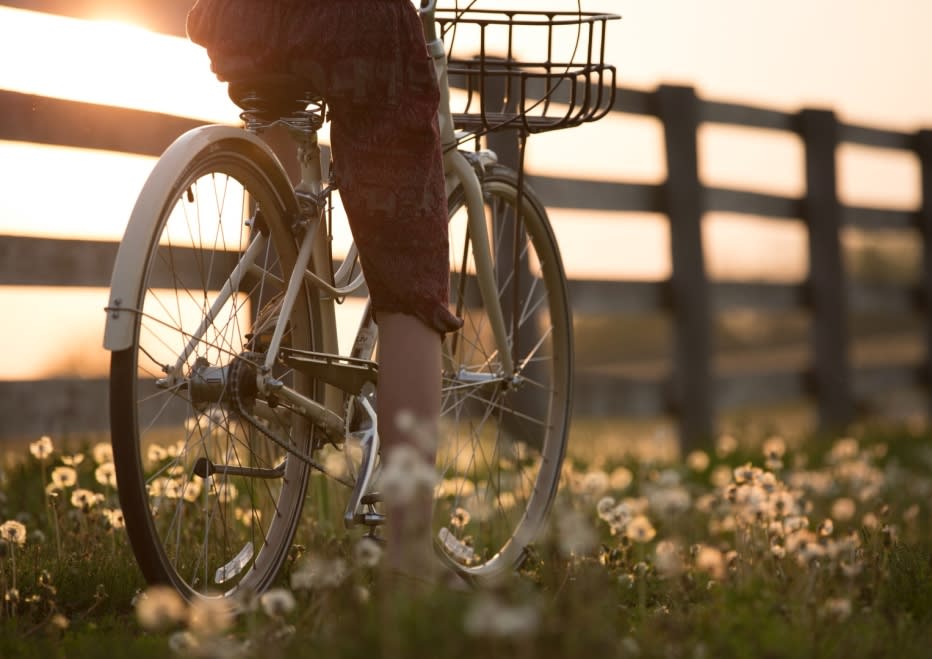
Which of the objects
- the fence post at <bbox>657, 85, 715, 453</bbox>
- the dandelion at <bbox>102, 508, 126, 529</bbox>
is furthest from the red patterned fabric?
the fence post at <bbox>657, 85, 715, 453</bbox>

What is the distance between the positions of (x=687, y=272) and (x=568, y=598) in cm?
504

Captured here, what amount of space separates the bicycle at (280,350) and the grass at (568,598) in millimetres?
122

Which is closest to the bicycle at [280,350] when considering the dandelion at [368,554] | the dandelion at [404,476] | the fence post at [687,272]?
the dandelion at [368,554]

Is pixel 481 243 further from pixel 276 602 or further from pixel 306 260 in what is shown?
pixel 276 602

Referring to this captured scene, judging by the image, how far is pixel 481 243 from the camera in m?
2.74

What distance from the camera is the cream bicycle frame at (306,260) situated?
1846mm

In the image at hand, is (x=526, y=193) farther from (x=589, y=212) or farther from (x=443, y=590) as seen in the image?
(x=589, y=212)

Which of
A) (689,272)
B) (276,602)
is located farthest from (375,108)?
(689,272)

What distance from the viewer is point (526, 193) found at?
2.94 meters

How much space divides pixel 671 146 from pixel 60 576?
476 centimetres

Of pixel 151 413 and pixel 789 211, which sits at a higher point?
pixel 789 211

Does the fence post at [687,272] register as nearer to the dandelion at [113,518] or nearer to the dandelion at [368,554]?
the dandelion at [113,518]

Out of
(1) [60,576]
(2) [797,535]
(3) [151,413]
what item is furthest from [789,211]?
(1) [60,576]

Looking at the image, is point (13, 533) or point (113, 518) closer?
point (13, 533)
